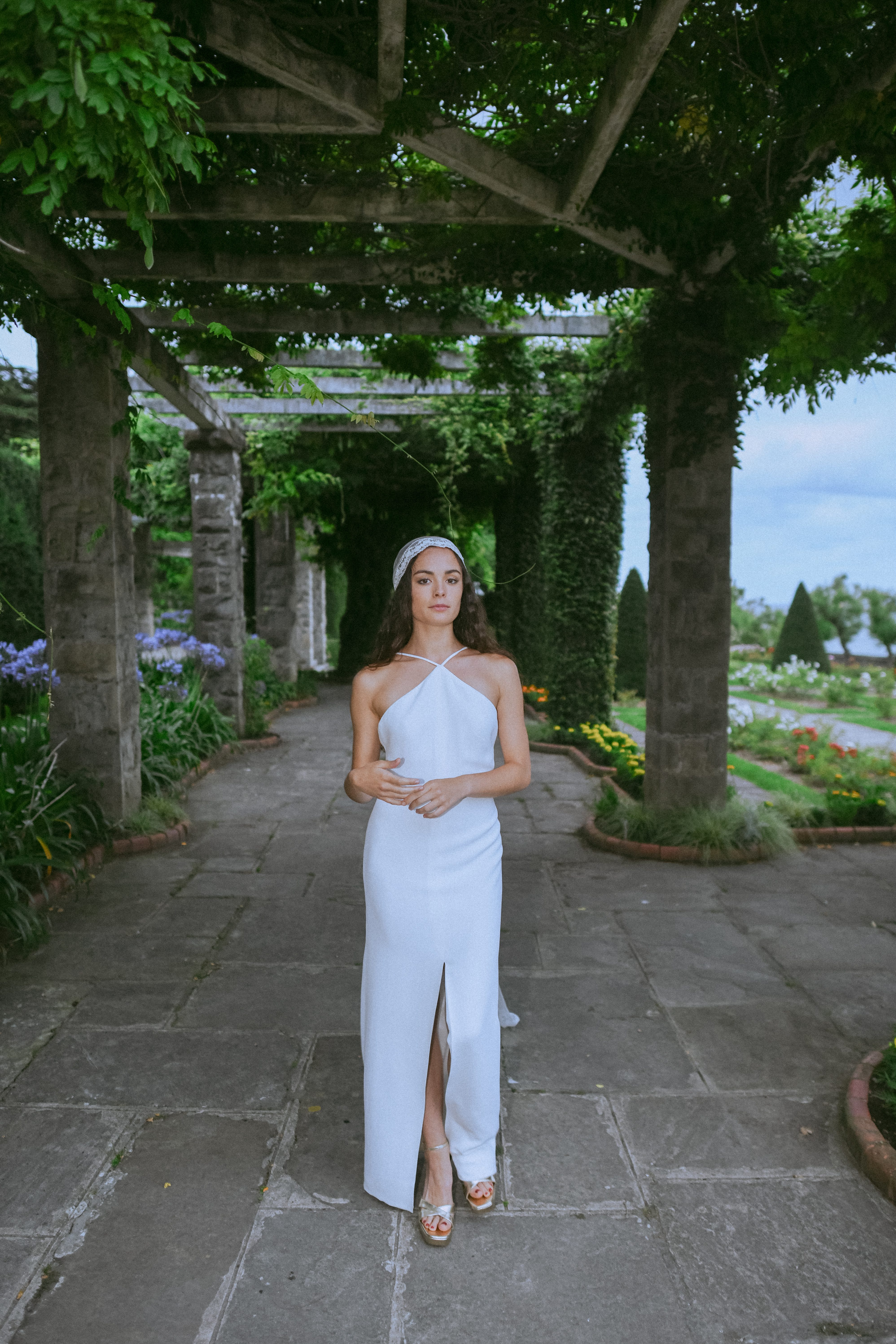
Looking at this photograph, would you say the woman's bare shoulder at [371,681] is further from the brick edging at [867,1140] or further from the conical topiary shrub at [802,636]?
the conical topiary shrub at [802,636]

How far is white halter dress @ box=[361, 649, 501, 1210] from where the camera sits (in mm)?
2199

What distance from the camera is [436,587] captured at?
2285 millimetres

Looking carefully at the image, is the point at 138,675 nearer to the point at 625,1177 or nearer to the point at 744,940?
the point at 744,940

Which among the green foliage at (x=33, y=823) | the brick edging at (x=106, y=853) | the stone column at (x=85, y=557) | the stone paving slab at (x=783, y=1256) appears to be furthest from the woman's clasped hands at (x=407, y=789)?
the stone column at (x=85, y=557)

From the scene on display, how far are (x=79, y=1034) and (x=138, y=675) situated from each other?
3.21m

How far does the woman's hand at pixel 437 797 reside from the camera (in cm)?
207

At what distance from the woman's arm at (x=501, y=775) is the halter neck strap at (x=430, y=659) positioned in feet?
0.34

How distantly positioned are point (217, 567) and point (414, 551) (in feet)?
24.0

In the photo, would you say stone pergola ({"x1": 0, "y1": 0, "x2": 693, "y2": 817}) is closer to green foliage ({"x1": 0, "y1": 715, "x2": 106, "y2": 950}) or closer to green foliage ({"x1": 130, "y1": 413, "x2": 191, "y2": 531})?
green foliage ({"x1": 0, "y1": 715, "x2": 106, "y2": 950})

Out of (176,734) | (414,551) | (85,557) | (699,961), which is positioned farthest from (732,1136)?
(176,734)

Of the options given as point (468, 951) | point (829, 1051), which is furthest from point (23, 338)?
point (829, 1051)

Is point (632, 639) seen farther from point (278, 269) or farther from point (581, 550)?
point (278, 269)

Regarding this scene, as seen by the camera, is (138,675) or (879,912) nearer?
(879,912)

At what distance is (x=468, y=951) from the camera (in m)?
2.21
